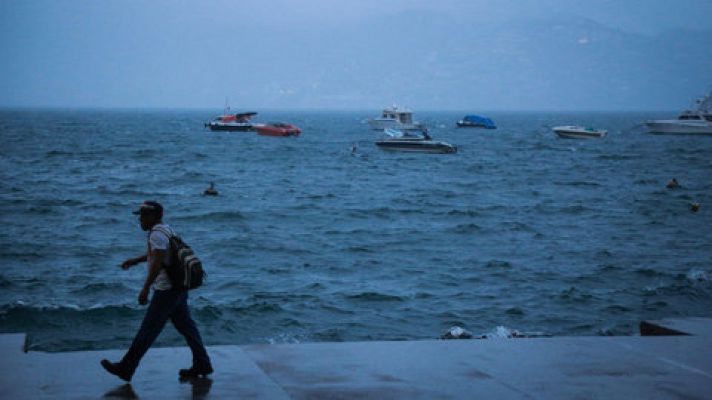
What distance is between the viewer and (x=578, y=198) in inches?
1641

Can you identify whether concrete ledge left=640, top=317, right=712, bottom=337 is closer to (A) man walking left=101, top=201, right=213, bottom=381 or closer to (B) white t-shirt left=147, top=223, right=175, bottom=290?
(A) man walking left=101, top=201, right=213, bottom=381

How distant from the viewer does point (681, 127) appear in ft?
354

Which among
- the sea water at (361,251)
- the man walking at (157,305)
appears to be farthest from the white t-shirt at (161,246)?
the sea water at (361,251)

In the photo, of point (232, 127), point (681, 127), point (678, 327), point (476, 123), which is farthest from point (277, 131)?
point (678, 327)

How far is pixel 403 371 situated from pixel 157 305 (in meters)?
2.17

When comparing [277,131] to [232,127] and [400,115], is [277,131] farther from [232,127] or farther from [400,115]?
[400,115]

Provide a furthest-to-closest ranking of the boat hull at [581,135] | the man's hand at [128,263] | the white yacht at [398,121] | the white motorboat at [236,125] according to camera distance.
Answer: the white motorboat at [236,125] → the white yacht at [398,121] → the boat hull at [581,135] → the man's hand at [128,263]

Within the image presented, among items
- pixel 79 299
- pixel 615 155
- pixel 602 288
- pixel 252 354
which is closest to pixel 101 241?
pixel 79 299

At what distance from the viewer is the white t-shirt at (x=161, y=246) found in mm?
7164

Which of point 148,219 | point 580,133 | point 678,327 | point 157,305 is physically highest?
point 148,219

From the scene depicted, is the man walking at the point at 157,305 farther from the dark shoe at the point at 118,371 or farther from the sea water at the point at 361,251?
the sea water at the point at 361,251

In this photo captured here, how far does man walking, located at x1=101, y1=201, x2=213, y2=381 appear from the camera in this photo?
283 inches

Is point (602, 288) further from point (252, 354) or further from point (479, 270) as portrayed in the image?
point (252, 354)

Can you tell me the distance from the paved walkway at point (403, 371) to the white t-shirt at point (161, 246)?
82 centimetres
